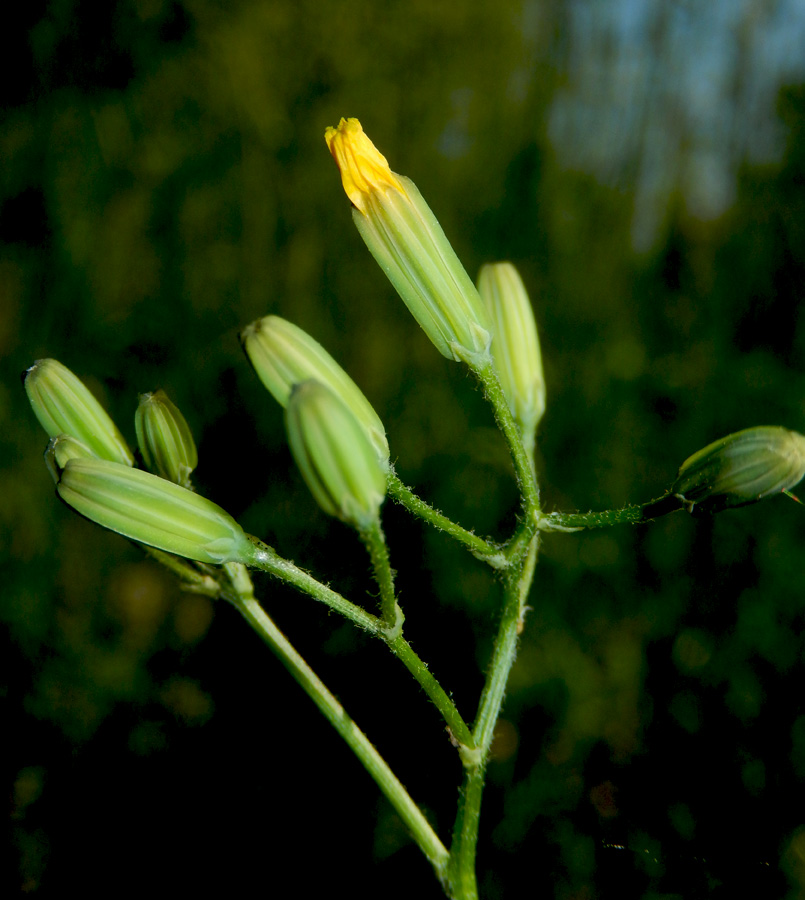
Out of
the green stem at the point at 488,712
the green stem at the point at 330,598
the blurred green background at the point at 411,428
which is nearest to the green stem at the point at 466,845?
the green stem at the point at 488,712

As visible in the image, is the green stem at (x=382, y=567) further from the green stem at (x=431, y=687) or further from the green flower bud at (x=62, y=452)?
the green flower bud at (x=62, y=452)

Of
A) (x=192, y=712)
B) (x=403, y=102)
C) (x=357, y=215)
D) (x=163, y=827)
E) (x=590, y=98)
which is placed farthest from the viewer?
(x=403, y=102)

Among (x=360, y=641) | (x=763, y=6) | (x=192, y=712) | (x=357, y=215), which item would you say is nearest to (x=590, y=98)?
(x=763, y=6)

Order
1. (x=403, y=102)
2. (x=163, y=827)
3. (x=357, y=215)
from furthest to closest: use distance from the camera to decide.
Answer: (x=403, y=102) → (x=163, y=827) → (x=357, y=215)

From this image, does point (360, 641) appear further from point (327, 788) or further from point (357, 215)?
point (357, 215)

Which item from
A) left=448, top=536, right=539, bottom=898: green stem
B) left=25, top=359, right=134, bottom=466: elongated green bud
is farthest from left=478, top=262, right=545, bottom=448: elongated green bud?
left=25, top=359, right=134, bottom=466: elongated green bud

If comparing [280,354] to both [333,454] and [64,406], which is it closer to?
[333,454]
